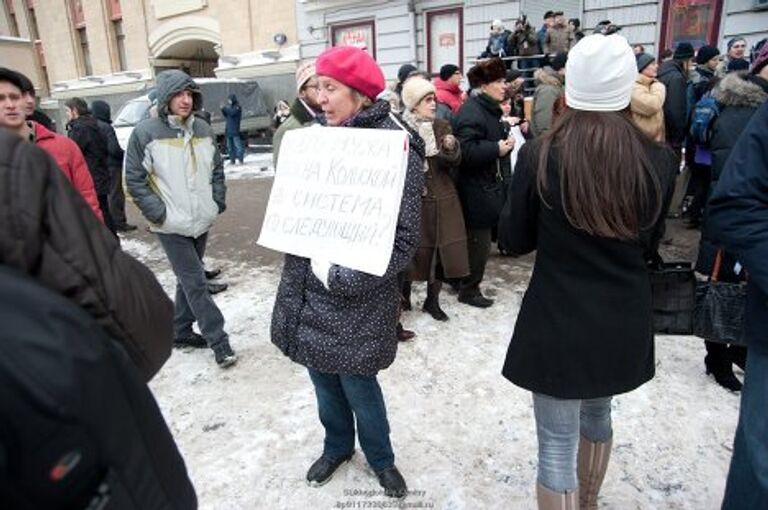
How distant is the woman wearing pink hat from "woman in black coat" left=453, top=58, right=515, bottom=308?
195cm

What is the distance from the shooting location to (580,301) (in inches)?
68.8

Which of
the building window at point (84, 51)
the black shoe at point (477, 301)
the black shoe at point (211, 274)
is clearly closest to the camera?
the black shoe at point (477, 301)

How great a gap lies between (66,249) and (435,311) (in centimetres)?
351

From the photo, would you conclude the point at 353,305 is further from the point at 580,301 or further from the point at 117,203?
the point at 117,203

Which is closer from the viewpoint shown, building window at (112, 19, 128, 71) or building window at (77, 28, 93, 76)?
building window at (112, 19, 128, 71)

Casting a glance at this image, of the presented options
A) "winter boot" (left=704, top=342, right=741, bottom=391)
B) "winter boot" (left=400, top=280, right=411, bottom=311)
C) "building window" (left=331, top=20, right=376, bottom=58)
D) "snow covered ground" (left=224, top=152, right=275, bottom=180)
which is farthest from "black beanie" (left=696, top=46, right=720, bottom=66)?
"building window" (left=331, top=20, right=376, bottom=58)

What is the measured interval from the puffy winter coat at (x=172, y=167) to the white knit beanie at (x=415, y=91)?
1376 mm

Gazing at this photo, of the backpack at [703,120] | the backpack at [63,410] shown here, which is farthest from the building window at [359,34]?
the backpack at [63,410]

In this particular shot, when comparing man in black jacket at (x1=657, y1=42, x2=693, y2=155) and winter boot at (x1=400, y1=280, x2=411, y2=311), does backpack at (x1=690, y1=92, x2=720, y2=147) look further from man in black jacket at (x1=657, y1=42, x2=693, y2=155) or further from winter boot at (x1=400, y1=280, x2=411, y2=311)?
winter boot at (x1=400, y1=280, x2=411, y2=311)

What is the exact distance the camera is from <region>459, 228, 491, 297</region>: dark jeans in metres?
4.35

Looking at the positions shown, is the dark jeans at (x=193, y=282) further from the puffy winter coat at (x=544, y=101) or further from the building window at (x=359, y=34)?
the building window at (x=359, y=34)

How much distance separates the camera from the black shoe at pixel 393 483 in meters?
2.46

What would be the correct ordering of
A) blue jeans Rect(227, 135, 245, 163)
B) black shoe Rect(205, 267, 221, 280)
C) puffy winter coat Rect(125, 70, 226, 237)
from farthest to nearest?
1. blue jeans Rect(227, 135, 245, 163)
2. black shoe Rect(205, 267, 221, 280)
3. puffy winter coat Rect(125, 70, 226, 237)

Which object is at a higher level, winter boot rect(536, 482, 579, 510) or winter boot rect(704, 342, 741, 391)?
winter boot rect(536, 482, 579, 510)
